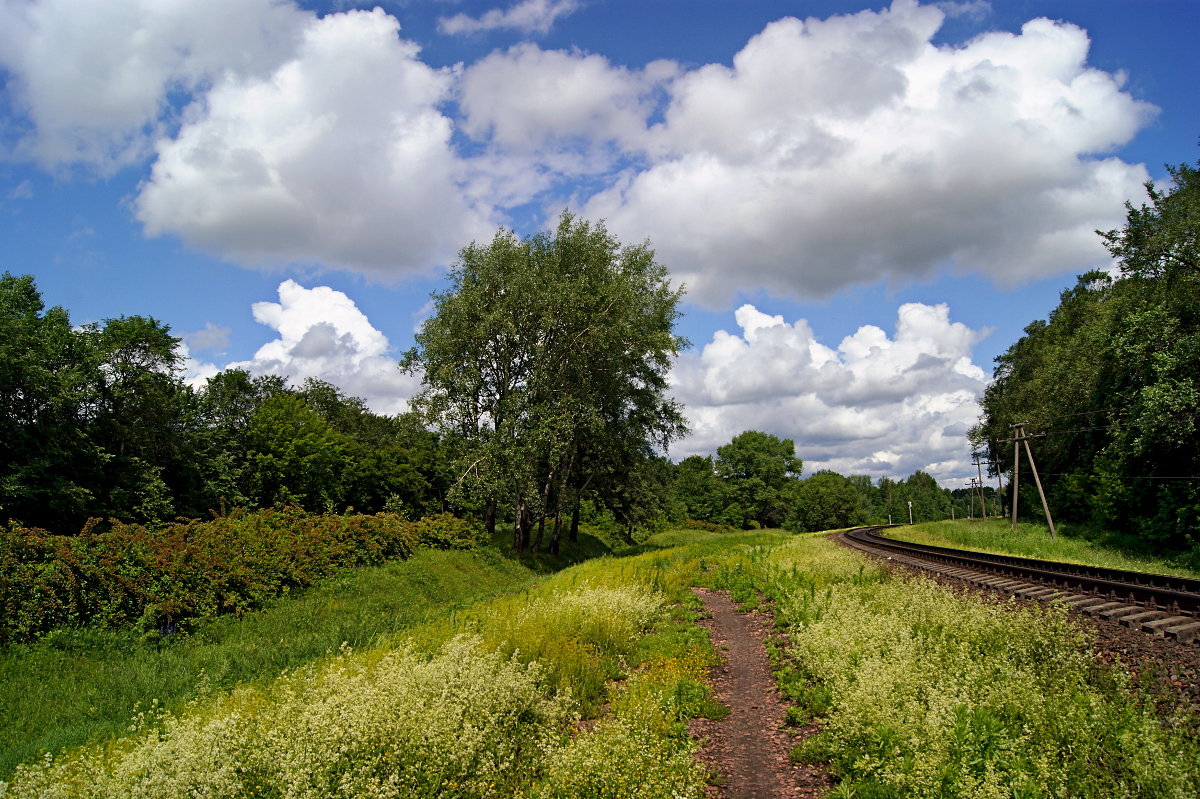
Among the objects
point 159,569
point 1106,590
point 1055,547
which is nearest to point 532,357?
point 159,569

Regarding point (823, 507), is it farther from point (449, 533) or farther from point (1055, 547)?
point (449, 533)

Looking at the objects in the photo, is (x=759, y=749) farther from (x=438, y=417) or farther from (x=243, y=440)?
(x=243, y=440)

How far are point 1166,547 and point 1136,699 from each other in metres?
26.6

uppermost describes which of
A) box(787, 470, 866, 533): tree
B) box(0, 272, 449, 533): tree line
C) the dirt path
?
box(0, 272, 449, 533): tree line

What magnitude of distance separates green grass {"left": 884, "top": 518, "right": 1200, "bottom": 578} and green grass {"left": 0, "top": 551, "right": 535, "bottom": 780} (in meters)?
23.2

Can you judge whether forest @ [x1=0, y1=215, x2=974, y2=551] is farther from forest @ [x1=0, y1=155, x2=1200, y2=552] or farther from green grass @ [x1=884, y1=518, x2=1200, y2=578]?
green grass @ [x1=884, y1=518, x2=1200, y2=578]

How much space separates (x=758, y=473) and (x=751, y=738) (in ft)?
307

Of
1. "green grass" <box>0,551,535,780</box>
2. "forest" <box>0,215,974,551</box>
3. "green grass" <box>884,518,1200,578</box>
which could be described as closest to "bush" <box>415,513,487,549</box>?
"forest" <box>0,215,974,551</box>

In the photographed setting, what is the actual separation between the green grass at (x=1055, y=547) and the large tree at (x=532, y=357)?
62.2 feet

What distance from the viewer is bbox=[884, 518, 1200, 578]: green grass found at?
73.5ft

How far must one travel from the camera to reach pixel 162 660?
1203cm

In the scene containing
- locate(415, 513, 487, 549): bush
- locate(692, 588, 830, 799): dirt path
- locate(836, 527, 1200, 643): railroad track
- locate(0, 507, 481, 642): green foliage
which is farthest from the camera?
locate(415, 513, 487, 549): bush

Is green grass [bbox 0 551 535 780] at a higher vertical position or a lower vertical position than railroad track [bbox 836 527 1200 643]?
lower

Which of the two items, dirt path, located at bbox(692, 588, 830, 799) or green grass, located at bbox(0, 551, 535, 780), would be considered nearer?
dirt path, located at bbox(692, 588, 830, 799)
